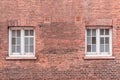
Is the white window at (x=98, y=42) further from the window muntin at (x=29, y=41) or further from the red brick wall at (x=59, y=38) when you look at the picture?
the window muntin at (x=29, y=41)

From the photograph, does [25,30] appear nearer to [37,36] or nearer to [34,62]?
[37,36]

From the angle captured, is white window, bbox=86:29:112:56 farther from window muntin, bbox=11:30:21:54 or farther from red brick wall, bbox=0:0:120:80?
window muntin, bbox=11:30:21:54

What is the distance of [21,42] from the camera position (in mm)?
12203

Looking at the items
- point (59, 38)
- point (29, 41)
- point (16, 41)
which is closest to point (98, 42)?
point (59, 38)

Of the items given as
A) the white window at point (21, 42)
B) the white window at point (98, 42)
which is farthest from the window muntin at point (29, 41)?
the white window at point (98, 42)

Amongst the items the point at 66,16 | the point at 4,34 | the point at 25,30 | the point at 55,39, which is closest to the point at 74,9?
the point at 66,16

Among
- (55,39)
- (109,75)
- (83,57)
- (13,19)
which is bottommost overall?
(109,75)

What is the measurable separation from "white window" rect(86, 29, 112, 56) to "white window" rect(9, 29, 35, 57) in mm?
2315

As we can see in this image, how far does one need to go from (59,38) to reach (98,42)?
1623 millimetres

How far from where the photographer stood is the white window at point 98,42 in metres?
12.2

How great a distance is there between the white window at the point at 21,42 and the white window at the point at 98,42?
2.31 m

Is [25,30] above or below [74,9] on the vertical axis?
below

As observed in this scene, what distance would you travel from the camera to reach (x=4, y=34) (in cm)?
1207

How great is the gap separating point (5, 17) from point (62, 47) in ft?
8.62
